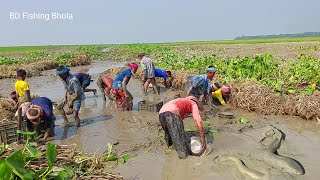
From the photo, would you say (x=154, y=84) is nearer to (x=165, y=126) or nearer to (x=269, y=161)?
(x=165, y=126)

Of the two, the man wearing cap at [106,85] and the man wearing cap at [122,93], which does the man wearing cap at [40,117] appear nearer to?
the man wearing cap at [122,93]

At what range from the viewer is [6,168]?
3.28 m

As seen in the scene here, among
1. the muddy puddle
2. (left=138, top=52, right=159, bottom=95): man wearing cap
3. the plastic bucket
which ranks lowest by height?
the muddy puddle

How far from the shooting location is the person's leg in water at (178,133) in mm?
5828

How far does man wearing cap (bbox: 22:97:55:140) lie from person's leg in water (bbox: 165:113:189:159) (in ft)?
8.29

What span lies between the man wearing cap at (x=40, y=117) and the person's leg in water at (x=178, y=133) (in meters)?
2.53

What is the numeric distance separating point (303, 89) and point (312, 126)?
1877 mm

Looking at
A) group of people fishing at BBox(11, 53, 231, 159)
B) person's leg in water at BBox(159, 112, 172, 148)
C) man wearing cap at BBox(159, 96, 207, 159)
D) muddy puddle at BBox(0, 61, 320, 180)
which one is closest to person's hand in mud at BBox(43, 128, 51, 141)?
group of people fishing at BBox(11, 53, 231, 159)

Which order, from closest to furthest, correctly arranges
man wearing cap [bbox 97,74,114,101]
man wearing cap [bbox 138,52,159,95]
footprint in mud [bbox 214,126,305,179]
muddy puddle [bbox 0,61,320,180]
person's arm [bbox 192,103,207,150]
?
footprint in mud [bbox 214,126,305,179]
muddy puddle [bbox 0,61,320,180]
person's arm [bbox 192,103,207,150]
man wearing cap [bbox 97,74,114,101]
man wearing cap [bbox 138,52,159,95]

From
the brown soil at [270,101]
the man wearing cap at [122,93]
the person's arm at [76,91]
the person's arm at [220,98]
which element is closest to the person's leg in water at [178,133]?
the person's arm at [76,91]

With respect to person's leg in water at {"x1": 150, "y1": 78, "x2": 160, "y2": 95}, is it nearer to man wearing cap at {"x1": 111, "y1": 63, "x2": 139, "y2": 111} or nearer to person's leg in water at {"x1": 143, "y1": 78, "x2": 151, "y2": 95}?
person's leg in water at {"x1": 143, "y1": 78, "x2": 151, "y2": 95}

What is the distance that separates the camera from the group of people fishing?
5.88 meters

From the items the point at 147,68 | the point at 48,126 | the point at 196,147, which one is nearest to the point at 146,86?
the point at 147,68

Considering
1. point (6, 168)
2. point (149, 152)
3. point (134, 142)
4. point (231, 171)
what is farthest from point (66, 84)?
point (6, 168)
